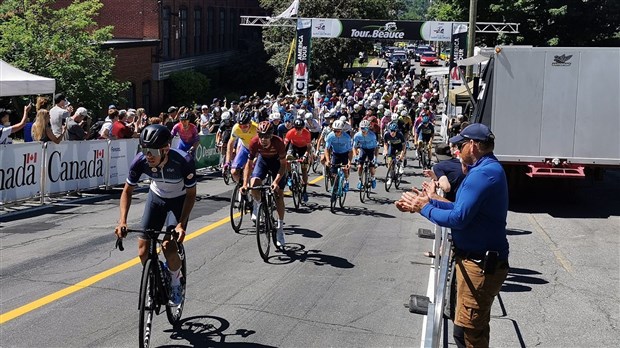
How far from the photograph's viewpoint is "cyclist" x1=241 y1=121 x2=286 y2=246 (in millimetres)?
11594

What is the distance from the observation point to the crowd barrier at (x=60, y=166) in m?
14.9

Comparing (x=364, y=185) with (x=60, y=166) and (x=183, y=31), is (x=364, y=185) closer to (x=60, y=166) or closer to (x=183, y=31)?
(x=60, y=166)

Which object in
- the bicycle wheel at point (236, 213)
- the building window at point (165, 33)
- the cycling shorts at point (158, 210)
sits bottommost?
the bicycle wheel at point (236, 213)

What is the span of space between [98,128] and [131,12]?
91.2ft

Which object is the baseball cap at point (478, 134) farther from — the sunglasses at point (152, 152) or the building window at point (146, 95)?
the building window at point (146, 95)

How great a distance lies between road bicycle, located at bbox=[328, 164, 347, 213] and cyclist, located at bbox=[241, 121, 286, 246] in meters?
4.01

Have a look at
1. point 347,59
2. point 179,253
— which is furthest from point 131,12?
point 179,253

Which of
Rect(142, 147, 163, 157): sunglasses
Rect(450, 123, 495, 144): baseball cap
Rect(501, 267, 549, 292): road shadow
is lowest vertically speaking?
Rect(501, 267, 549, 292): road shadow

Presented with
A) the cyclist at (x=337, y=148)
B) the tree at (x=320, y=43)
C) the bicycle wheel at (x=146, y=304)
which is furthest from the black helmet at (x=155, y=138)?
the tree at (x=320, y=43)

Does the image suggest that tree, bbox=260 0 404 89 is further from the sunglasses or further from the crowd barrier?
the sunglasses

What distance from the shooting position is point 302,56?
36156mm

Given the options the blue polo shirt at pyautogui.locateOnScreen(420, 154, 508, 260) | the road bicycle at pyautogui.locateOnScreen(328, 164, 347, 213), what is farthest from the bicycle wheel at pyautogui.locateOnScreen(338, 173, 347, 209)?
the blue polo shirt at pyautogui.locateOnScreen(420, 154, 508, 260)

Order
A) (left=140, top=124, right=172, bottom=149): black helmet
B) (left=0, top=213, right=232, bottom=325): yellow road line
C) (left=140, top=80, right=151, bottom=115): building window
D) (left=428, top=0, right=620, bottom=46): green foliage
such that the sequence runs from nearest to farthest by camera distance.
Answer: (left=140, top=124, right=172, bottom=149): black helmet, (left=0, top=213, right=232, bottom=325): yellow road line, (left=428, top=0, right=620, bottom=46): green foliage, (left=140, top=80, right=151, bottom=115): building window

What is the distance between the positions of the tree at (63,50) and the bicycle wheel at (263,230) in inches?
878
